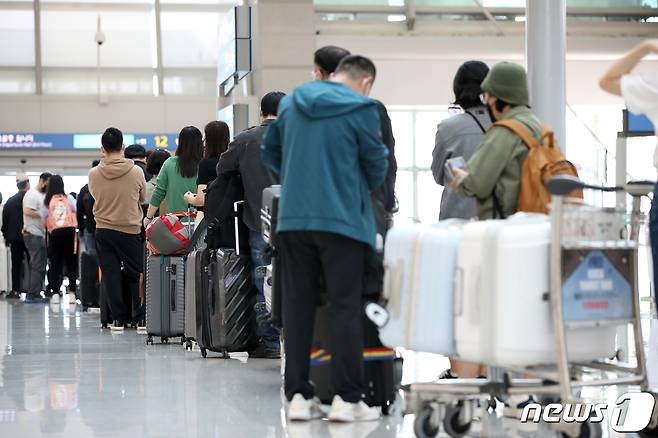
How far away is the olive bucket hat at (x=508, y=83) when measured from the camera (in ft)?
14.5

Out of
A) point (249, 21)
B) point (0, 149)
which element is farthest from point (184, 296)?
point (0, 149)

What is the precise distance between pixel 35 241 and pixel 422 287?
12462 mm

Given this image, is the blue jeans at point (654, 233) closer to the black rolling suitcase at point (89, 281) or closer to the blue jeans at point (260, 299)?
the blue jeans at point (260, 299)

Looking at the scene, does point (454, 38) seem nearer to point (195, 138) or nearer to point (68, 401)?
point (195, 138)

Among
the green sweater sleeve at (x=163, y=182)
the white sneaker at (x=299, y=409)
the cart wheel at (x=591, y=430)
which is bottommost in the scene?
the white sneaker at (x=299, y=409)

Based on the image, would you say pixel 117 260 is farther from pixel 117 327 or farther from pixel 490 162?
pixel 490 162

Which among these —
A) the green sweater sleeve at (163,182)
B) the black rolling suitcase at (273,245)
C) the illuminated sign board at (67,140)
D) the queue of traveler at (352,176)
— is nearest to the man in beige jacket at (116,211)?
the green sweater sleeve at (163,182)

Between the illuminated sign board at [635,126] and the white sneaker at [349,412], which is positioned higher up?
the illuminated sign board at [635,126]

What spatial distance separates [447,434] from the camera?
4.16 meters

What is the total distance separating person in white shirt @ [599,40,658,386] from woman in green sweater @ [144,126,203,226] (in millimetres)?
4954

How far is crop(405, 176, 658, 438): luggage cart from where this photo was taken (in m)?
3.61

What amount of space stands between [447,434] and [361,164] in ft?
3.70

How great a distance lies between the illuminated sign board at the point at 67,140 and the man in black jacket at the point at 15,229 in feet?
15.6

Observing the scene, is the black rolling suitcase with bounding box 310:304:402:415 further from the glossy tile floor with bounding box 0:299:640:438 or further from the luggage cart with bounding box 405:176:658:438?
the luggage cart with bounding box 405:176:658:438
